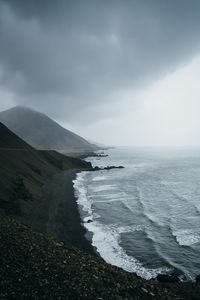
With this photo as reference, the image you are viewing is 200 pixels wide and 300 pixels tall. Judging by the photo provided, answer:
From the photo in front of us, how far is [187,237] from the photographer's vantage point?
48.7 m

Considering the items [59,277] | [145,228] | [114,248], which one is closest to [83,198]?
[145,228]

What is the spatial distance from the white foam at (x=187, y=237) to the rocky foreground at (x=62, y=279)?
16.7 metres

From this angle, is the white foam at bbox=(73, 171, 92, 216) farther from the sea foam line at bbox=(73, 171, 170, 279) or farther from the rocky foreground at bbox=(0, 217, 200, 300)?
the rocky foreground at bbox=(0, 217, 200, 300)

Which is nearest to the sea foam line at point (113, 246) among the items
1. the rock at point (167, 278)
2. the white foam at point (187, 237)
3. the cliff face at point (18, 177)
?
the rock at point (167, 278)

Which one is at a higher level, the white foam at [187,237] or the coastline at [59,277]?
the coastline at [59,277]

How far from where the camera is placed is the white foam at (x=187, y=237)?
45969 mm

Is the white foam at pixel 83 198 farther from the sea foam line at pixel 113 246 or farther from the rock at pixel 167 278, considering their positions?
the rock at pixel 167 278

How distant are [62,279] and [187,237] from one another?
28.4 meters

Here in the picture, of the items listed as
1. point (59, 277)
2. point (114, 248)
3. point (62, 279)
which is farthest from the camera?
point (114, 248)

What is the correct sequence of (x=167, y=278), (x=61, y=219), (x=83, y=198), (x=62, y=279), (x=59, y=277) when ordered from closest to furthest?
(x=62, y=279), (x=59, y=277), (x=167, y=278), (x=61, y=219), (x=83, y=198)

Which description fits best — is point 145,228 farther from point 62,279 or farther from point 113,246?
point 62,279

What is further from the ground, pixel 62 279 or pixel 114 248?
pixel 62 279

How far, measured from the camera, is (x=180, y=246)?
44.3m

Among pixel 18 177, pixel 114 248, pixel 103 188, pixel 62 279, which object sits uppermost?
pixel 18 177
